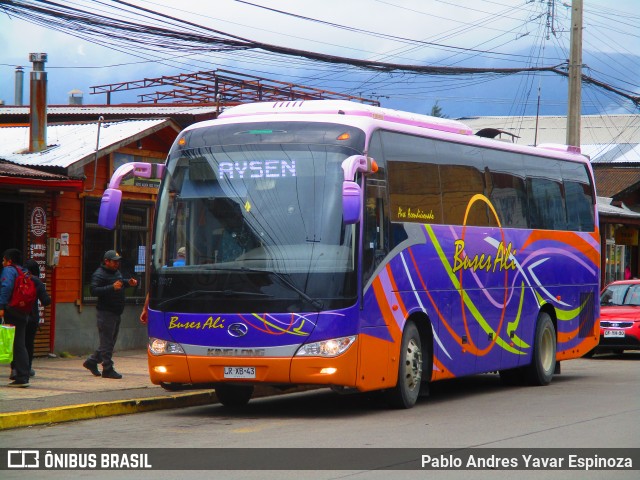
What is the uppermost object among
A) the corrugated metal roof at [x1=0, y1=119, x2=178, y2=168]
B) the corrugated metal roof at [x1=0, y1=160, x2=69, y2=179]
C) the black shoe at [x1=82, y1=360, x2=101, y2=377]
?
the corrugated metal roof at [x1=0, y1=119, x2=178, y2=168]

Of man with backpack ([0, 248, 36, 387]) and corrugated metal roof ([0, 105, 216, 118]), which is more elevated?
corrugated metal roof ([0, 105, 216, 118])

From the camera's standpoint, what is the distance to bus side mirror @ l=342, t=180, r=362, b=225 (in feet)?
38.4

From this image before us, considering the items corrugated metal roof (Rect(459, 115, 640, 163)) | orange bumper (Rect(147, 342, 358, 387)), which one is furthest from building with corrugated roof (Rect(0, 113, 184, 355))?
corrugated metal roof (Rect(459, 115, 640, 163))

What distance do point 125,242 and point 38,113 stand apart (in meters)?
3.08

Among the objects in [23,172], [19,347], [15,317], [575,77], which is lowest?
[19,347]

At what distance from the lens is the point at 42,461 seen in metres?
9.59

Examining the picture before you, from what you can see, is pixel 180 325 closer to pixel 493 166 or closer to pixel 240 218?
pixel 240 218

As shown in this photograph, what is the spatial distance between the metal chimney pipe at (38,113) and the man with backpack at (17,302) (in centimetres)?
599

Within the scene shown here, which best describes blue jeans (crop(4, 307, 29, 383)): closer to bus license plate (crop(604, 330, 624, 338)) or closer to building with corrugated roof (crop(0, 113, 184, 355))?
building with corrugated roof (crop(0, 113, 184, 355))

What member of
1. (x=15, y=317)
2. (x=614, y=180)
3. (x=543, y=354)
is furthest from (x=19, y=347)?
(x=614, y=180)

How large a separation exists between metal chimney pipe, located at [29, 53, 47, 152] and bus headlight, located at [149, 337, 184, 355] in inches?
338

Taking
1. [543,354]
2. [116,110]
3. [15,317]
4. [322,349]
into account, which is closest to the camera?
[322,349]

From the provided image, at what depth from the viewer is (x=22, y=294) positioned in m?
14.8

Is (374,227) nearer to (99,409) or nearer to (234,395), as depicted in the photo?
(234,395)
